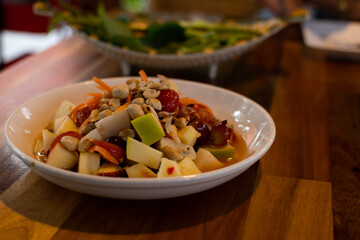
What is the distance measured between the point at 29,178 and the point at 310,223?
63cm

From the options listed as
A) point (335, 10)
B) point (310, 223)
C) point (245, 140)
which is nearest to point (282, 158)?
point (245, 140)

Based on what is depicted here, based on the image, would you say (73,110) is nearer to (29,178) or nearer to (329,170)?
(29,178)

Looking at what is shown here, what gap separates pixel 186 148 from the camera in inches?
32.1

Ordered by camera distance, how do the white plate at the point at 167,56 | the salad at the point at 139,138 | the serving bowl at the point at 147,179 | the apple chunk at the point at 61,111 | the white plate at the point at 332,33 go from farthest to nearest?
the white plate at the point at 332,33
the white plate at the point at 167,56
the apple chunk at the point at 61,111
the salad at the point at 139,138
the serving bowl at the point at 147,179

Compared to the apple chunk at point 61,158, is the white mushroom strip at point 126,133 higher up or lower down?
higher up

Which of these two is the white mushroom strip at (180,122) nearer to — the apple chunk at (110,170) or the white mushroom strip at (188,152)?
the white mushroom strip at (188,152)

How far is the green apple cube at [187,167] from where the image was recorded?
756mm

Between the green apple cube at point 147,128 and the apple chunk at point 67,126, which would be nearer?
the green apple cube at point 147,128

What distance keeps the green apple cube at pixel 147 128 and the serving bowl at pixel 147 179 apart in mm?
144

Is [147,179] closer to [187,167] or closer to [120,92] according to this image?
[187,167]

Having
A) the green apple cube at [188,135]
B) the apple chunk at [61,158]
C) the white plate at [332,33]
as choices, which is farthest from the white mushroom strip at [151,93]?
the white plate at [332,33]

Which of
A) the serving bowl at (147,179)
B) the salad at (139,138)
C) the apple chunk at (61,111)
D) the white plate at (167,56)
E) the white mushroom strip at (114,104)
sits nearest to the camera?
the serving bowl at (147,179)

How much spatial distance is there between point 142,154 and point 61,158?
18cm

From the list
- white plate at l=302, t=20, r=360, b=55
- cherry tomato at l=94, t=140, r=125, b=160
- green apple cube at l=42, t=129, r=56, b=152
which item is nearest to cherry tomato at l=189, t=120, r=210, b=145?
cherry tomato at l=94, t=140, r=125, b=160
